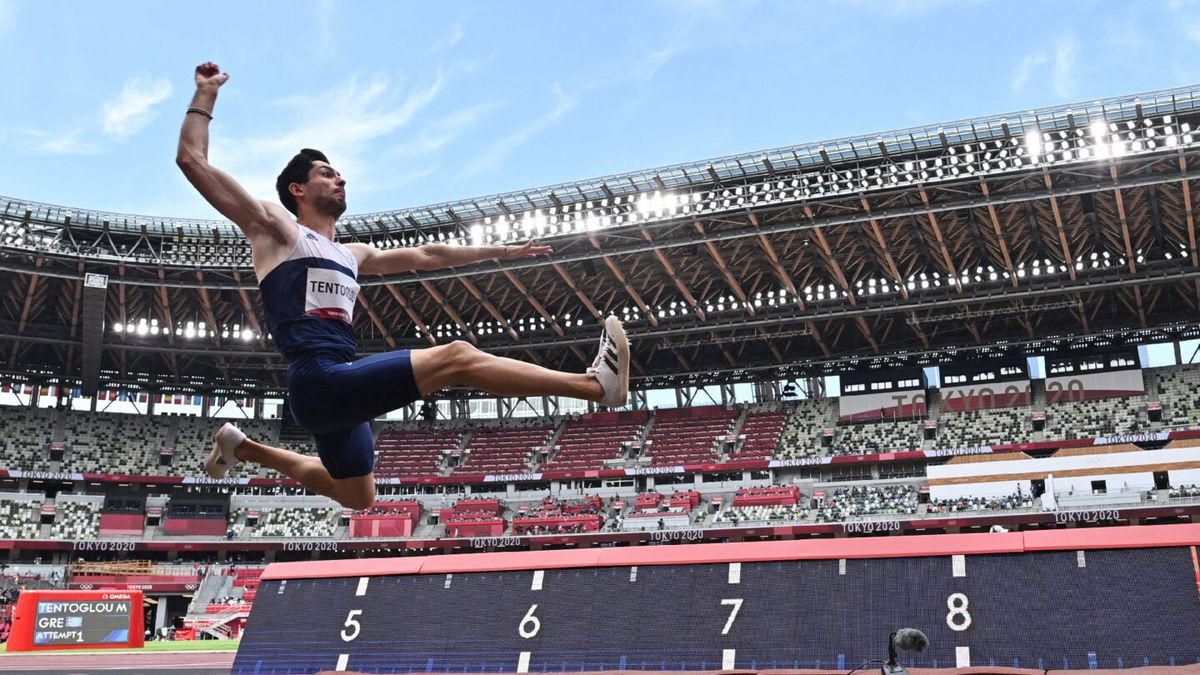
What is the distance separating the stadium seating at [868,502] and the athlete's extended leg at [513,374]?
42.0 metres

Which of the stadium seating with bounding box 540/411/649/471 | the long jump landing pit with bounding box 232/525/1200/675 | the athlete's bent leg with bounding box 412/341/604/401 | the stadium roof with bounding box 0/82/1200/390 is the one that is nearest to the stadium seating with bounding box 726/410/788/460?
the stadium roof with bounding box 0/82/1200/390

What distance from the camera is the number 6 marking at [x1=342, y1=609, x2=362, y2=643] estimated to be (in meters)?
15.4

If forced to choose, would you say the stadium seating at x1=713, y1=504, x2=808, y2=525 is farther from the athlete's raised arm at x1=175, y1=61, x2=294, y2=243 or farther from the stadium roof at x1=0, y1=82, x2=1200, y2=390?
the athlete's raised arm at x1=175, y1=61, x2=294, y2=243

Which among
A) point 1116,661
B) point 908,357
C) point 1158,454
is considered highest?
point 908,357

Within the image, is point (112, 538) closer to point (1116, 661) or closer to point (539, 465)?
point (539, 465)

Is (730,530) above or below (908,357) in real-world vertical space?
below

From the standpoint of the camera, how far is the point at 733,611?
13.6 m

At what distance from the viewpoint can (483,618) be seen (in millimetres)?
14781

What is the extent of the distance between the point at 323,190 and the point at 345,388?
127 centimetres

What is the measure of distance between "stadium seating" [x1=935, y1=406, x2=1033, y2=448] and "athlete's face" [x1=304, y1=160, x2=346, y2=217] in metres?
47.7

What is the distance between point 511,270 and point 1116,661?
3418cm

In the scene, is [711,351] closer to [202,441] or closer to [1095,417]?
[1095,417]

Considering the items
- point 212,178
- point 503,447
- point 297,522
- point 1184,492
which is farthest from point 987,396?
point 212,178

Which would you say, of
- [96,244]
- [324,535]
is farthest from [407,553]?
[96,244]
